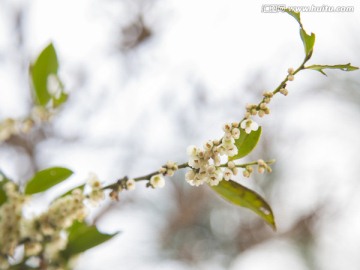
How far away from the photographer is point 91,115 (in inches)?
50.8

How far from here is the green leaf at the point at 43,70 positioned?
0.43 m

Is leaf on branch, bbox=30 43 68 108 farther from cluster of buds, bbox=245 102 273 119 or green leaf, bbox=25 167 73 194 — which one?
cluster of buds, bbox=245 102 273 119

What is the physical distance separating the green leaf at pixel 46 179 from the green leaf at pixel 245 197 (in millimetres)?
123

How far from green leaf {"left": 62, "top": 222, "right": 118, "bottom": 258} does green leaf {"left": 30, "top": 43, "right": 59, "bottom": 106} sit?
150 mm

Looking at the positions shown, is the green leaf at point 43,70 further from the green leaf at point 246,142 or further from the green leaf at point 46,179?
the green leaf at point 246,142

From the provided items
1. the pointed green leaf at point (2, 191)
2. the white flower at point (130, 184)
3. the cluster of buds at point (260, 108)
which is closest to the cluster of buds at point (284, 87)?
the cluster of buds at point (260, 108)

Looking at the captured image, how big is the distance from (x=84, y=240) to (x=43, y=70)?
0.58 ft

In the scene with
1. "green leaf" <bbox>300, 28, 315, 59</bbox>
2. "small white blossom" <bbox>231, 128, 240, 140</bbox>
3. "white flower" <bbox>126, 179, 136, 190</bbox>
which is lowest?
Result: "white flower" <bbox>126, 179, 136, 190</bbox>

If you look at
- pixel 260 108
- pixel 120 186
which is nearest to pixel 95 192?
pixel 120 186

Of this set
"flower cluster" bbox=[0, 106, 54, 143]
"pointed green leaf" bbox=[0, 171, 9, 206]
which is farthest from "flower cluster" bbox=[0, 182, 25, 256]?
"flower cluster" bbox=[0, 106, 54, 143]

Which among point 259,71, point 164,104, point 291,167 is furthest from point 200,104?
point 291,167

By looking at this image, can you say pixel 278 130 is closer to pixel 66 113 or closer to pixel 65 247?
pixel 66 113

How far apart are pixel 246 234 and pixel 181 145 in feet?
1.25

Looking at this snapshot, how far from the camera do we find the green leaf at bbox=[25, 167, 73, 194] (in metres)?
0.36
